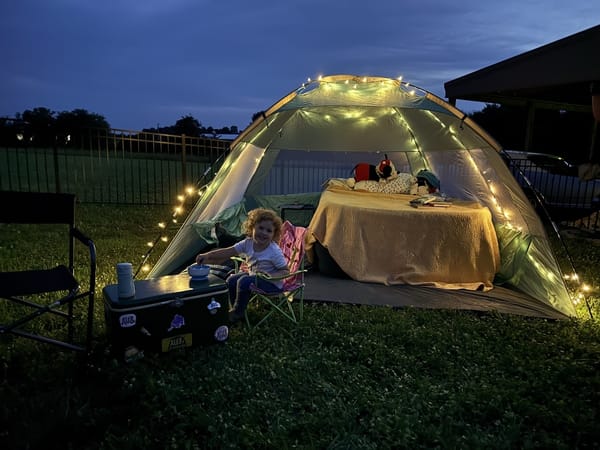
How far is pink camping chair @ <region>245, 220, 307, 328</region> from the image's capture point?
317cm

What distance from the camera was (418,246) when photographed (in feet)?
13.8

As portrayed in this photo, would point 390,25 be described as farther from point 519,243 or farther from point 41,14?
point 41,14

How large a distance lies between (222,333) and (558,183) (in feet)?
27.8

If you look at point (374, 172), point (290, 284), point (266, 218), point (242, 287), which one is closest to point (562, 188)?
point (374, 172)

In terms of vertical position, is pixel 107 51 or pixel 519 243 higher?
pixel 107 51

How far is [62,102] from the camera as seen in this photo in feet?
260

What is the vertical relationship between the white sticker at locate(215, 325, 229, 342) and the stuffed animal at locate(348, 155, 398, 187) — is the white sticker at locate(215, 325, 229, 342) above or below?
below

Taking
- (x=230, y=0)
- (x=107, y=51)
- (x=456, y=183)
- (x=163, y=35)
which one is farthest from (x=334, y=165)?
(x=107, y=51)

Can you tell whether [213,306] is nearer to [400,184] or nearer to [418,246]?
[418,246]

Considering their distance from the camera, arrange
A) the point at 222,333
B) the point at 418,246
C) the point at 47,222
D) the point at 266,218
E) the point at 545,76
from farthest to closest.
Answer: the point at 545,76
the point at 418,246
the point at 266,218
the point at 222,333
the point at 47,222

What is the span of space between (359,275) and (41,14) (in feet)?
214

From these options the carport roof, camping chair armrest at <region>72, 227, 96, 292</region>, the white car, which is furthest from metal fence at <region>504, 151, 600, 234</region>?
camping chair armrest at <region>72, 227, 96, 292</region>

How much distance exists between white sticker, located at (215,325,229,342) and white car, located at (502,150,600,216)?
7.28 m

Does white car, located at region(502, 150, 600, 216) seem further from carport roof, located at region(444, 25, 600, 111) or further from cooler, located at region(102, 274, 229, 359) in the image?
cooler, located at region(102, 274, 229, 359)
